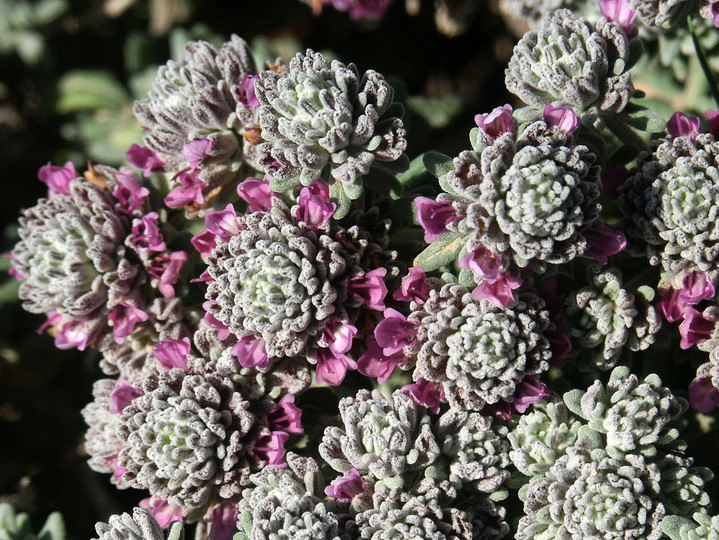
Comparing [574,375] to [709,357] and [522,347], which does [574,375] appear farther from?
[522,347]

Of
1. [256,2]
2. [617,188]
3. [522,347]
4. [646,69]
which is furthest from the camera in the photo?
[256,2]

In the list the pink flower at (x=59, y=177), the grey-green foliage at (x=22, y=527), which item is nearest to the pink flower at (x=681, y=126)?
the pink flower at (x=59, y=177)

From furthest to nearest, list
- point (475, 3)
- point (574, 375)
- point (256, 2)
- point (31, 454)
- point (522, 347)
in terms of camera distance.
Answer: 1. point (256, 2)
2. point (475, 3)
3. point (31, 454)
4. point (574, 375)
5. point (522, 347)

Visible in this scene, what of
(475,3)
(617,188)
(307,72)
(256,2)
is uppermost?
(256,2)

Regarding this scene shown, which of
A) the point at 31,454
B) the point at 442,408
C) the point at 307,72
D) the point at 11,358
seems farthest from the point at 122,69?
the point at 442,408

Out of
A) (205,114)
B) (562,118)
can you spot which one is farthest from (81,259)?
(562,118)

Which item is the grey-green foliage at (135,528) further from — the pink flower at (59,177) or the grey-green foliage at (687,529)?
the grey-green foliage at (687,529)

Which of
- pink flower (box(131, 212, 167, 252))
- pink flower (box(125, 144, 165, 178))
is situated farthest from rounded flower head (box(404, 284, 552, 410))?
pink flower (box(125, 144, 165, 178))
